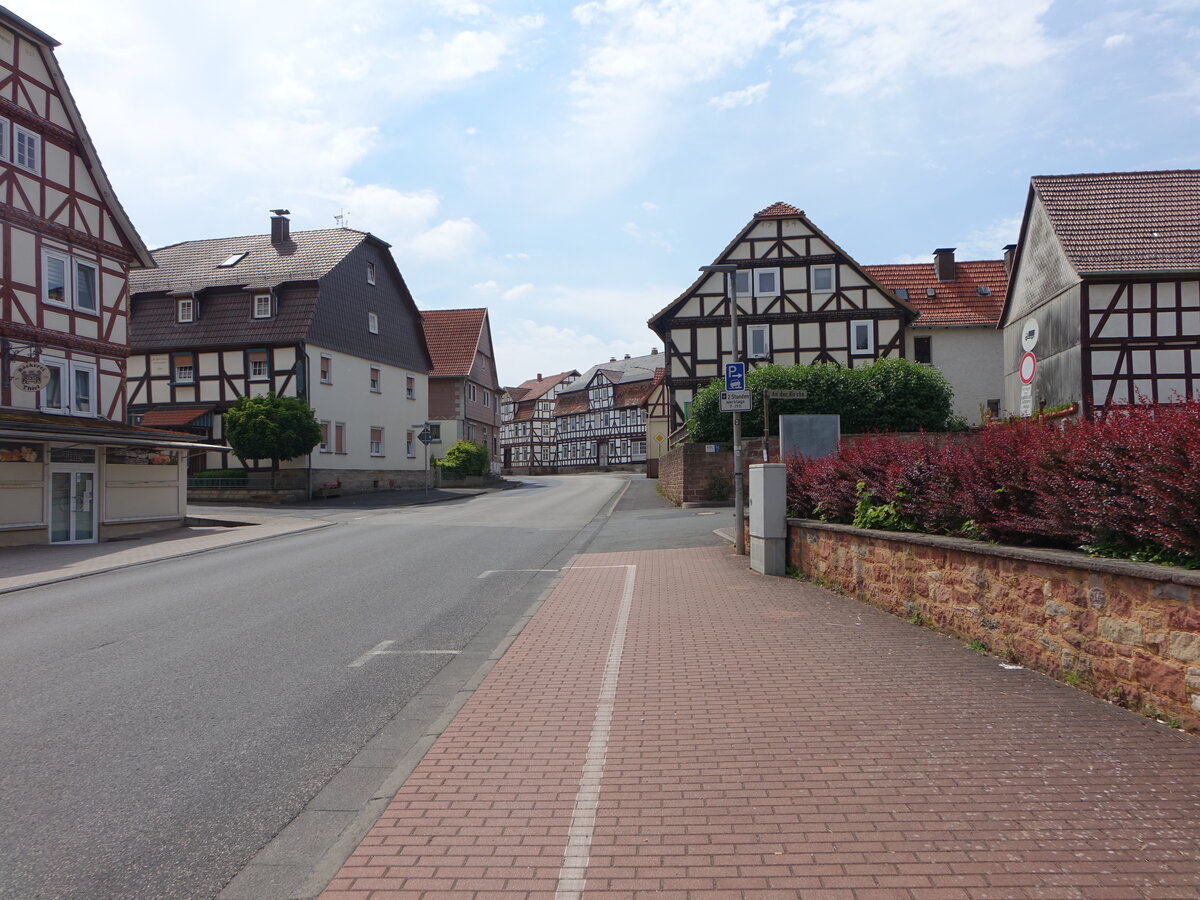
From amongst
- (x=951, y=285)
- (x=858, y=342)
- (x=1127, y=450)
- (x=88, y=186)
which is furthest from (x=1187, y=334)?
(x=88, y=186)

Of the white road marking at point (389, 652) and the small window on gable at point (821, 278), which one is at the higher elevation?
the small window on gable at point (821, 278)

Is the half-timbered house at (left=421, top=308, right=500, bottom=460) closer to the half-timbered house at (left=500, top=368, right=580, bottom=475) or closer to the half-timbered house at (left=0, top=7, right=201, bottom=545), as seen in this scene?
the half-timbered house at (left=0, top=7, right=201, bottom=545)

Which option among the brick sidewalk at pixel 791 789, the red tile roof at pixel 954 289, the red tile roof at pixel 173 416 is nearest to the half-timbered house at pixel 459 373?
the red tile roof at pixel 173 416

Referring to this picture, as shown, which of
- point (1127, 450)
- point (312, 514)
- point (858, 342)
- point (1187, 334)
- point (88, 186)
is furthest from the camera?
point (858, 342)

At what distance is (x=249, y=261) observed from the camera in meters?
39.4

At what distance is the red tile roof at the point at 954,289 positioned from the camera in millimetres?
43156

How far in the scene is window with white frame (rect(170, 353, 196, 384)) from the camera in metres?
37.4

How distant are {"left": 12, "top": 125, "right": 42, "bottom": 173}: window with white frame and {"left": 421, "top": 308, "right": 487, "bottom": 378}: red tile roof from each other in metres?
30.6

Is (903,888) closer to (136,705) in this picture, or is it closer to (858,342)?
(136,705)

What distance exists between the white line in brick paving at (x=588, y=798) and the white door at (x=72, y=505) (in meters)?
17.8

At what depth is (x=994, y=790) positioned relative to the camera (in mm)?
4445

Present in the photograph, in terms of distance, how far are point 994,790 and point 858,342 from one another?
124 feet

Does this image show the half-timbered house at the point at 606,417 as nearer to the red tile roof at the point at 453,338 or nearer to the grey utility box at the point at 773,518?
the red tile roof at the point at 453,338

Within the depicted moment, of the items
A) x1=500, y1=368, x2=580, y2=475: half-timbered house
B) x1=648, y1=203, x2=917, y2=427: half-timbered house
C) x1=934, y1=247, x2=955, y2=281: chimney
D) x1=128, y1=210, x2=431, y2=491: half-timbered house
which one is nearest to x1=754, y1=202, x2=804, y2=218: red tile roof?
x1=648, y1=203, x2=917, y2=427: half-timbered house
